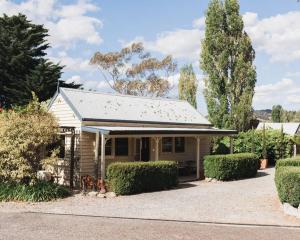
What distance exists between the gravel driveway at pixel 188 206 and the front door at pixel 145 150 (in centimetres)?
465

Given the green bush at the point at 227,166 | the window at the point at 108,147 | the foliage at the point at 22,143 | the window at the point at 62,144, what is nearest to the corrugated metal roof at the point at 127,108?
the window at the point at 108,147

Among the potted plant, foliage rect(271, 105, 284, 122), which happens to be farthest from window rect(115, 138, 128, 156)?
foliage rect(271, 105, 284, 122)

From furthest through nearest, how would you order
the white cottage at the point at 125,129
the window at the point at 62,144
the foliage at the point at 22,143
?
Result: the window at the point at 62,144
the white cottage at the point at 125,129
the foliage at the point at 22,143

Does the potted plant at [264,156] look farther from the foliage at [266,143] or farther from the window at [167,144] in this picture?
the window at [167,144]

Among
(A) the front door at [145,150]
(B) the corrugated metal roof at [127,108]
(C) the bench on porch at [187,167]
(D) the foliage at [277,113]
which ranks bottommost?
(C) the bench on porch at [187,167]

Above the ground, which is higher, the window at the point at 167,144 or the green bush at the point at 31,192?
the window at the point at 167,144

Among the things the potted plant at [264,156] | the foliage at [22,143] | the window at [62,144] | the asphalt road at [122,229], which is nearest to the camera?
the asphalt road at [122,229]

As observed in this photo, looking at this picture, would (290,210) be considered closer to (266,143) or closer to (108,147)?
(108,147)

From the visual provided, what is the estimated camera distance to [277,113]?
9856 cm

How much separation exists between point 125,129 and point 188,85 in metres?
29.5

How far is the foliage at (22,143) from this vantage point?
634 inches

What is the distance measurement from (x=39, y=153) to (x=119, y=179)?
355 centimetres

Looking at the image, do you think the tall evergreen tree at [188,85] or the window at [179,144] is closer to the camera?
the window at [179,144]

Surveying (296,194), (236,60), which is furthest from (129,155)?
(236,60)
